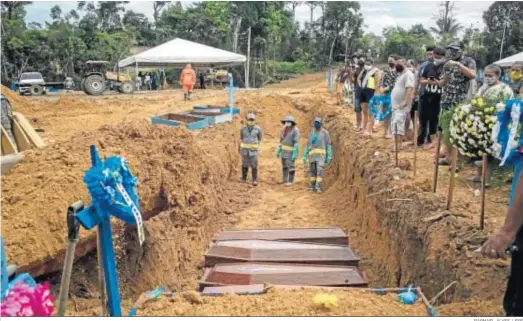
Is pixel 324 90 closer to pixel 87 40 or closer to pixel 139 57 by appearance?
pixel 139 57

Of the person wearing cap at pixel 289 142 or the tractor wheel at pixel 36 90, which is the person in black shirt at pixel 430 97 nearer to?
the person wearing cap at pixel 289 142

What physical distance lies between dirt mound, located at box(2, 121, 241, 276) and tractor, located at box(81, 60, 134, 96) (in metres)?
17.4

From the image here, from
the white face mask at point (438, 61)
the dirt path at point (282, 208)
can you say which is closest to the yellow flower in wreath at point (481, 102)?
the white face mask at point (438, 61)

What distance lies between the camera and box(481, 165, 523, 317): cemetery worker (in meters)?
2.95

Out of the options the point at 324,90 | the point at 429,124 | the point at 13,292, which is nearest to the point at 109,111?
the point at 324,90

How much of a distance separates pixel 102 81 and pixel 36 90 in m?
3.40

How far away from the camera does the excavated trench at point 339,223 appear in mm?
4969

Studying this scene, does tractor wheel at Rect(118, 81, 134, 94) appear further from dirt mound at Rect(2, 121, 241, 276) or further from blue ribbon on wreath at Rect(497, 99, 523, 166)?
blue ribbon on wreath at Rect(497, 99, 523, 166)

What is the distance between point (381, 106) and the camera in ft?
33.5

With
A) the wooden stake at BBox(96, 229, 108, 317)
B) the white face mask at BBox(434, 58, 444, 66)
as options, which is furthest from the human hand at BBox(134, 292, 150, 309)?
the white face mask at BBox(434, 58, 444, 66)

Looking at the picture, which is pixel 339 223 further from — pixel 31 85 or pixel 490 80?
pixel 31 85

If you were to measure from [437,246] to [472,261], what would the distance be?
0.60 meters

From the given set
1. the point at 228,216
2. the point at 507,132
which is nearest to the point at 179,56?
the point at 228,216

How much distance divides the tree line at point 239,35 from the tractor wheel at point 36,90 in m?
5.93
